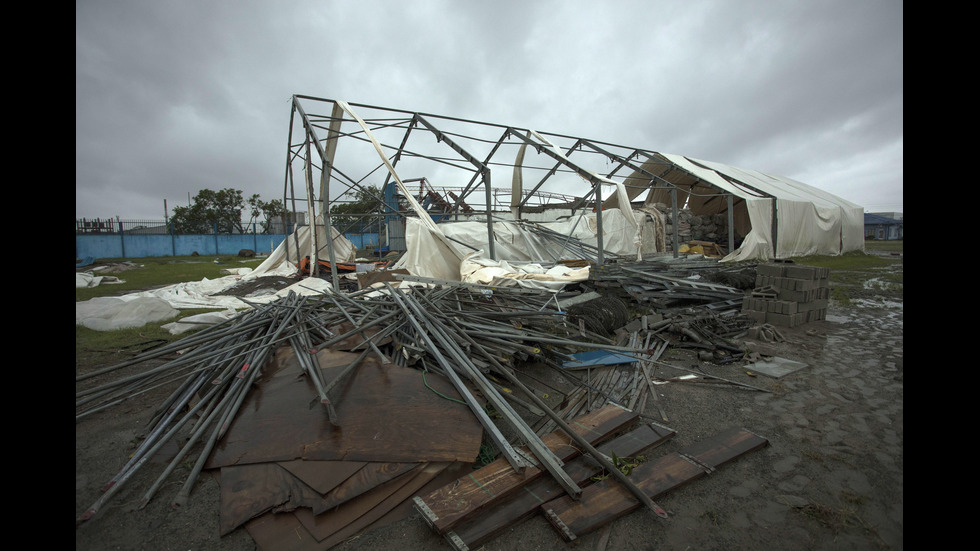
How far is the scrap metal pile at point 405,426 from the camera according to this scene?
7.33 feet

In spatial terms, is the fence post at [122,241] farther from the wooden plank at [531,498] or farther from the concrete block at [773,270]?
the concrete block at [773,270]

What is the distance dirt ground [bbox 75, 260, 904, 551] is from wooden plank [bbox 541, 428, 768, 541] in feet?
0.21

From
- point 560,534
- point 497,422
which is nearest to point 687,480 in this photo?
point 560,534

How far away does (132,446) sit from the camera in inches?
122

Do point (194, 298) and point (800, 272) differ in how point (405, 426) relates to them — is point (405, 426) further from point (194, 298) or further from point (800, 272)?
point (194, 298)

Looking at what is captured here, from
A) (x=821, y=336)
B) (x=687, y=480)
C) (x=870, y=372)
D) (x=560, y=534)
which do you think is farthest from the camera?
(x=821, y=336)

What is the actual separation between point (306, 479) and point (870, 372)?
585 centimetres

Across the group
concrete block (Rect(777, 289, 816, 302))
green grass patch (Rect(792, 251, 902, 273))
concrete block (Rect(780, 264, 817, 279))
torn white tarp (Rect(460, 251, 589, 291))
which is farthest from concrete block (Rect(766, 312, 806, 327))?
green grass patch (Rect(792, 251, 902, 273))

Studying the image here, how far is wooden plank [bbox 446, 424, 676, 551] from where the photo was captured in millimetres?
2078

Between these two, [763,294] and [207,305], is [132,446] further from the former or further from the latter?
[763,294]

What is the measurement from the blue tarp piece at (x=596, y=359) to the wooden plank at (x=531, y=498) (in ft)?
4.76

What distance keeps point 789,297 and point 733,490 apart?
219 inches
